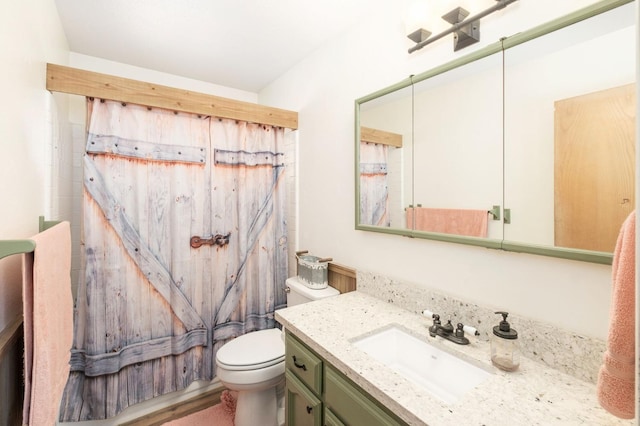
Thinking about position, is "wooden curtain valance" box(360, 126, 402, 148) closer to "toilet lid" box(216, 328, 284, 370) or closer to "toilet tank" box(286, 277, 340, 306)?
"toilet tank" box(286, 277, 340, 306)

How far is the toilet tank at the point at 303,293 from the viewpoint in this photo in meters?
1.71

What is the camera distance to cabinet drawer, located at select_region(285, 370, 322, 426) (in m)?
1.09

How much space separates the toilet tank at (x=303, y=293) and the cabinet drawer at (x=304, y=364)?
0.43 m

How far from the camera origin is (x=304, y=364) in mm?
1155

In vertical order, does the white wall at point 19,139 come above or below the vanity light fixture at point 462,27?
below

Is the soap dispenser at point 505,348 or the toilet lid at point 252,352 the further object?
the toilet lid at point 252,352

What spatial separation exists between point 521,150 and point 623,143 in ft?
0.83

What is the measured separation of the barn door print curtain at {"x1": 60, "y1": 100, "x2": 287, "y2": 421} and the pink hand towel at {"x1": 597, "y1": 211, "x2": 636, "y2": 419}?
1.89 meters

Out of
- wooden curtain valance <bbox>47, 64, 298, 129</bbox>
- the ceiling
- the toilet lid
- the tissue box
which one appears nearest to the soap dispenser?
the tissue box

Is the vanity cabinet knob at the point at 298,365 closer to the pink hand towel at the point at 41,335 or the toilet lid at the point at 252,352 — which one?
the toilet lid at the point at 252,352

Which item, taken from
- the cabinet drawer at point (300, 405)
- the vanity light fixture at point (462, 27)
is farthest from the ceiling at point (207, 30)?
the cabinet drawer at point (300, 405)

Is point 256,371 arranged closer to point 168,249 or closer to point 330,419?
point 330,419

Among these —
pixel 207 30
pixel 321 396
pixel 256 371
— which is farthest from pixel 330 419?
pixel 207 30

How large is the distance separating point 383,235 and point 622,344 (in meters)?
1.04
